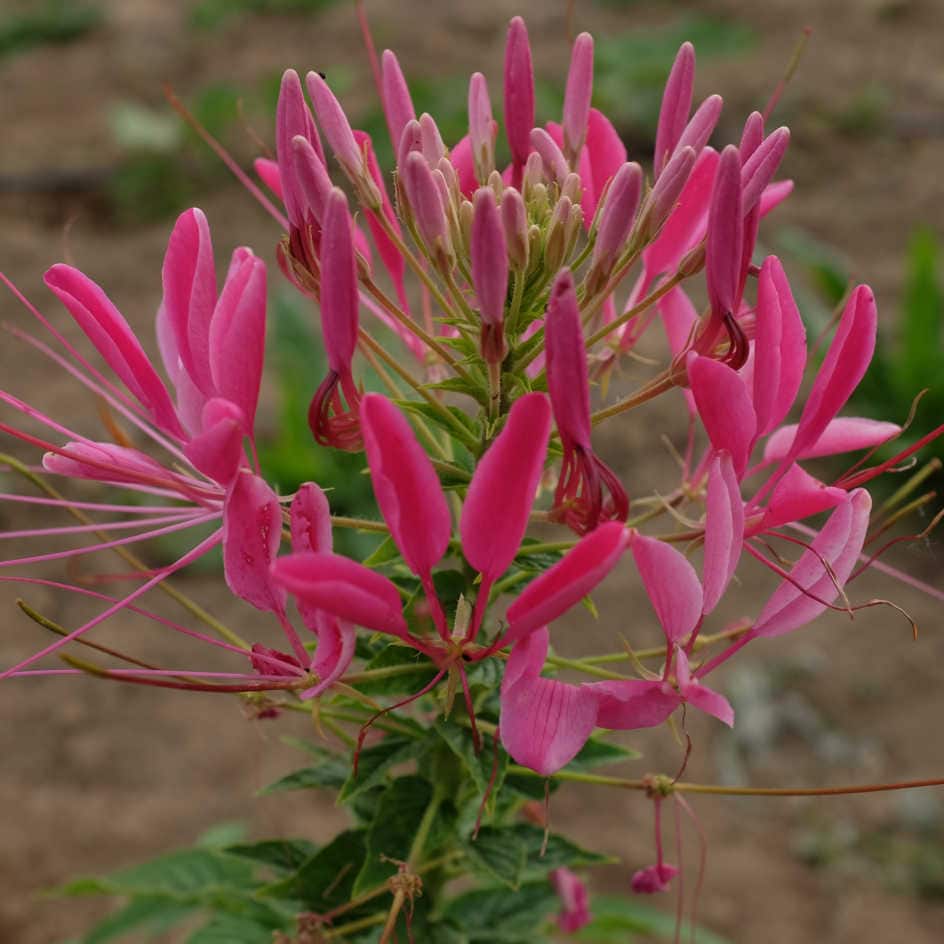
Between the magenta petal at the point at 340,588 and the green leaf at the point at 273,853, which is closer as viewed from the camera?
the magenta petal at the point at 340,588

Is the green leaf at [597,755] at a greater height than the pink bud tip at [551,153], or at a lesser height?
lesser

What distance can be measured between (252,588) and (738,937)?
6.42 ft

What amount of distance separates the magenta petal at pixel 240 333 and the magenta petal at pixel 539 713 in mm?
314

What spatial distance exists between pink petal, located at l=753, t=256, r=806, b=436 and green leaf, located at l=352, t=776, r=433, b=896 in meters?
0.55

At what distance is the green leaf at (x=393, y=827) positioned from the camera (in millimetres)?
1098

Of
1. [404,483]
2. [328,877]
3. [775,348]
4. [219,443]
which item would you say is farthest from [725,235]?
[328,877]

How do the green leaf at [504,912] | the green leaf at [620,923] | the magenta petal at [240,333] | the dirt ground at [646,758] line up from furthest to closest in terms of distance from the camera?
the dirt ground at [646,758]
the green leaf at [620,923]
the green leaf at [504,912]
the magenta petal at [240,333]

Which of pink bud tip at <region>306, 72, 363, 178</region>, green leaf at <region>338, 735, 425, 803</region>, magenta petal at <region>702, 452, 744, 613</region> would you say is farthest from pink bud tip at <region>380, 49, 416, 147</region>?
green leaf at <region>338, 735, 425, 803</region>

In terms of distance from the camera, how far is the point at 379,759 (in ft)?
3.72

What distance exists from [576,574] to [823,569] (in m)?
0.28

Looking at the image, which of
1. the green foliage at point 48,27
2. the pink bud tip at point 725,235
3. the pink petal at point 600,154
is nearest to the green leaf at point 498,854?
the pink bud tip at point 725,235

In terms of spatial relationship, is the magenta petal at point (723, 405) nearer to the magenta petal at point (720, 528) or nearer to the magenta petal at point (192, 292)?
the magenta petal at point (720, 528)

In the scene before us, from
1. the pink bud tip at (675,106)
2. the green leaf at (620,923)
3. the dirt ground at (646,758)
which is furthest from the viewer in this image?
the dirt ground at (646,758)

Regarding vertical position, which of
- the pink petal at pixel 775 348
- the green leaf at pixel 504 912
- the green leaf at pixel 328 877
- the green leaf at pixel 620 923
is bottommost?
the green leaf at pixel 620 923
